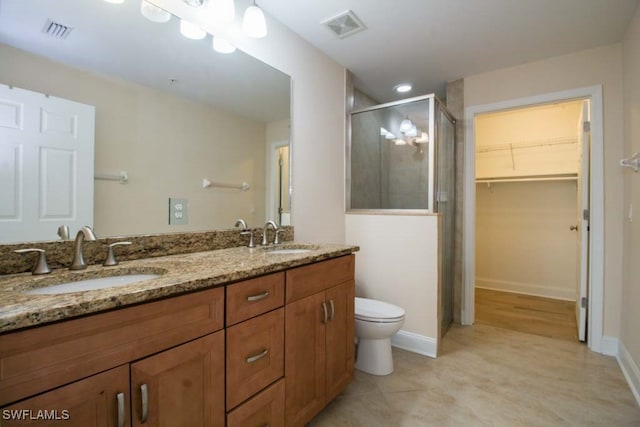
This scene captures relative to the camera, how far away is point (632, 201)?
1.96 m

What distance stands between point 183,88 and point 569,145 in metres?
4.09

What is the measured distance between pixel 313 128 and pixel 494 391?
84.3 inches

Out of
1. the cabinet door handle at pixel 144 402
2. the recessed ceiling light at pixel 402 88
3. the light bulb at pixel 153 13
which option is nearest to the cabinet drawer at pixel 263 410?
the cabinet door handle at pixel 144 402

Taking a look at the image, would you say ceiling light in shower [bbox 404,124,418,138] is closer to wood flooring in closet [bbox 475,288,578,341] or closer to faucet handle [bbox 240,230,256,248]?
faucet handle [bbox 240,230,256,248]

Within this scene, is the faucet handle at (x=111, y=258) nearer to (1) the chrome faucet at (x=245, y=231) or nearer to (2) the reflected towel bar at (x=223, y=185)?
(2) the reflected towel bar at (x=223, y=185)

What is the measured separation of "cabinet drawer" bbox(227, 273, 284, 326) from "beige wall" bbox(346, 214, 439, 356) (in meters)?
1.39

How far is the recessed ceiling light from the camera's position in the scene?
3.10 meters

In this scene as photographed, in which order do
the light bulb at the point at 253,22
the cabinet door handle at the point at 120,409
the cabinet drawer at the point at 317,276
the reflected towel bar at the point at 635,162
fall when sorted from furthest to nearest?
1. the reflected towel bar at the point at 635,162
2. the light bulb at the point at 253,22
3. the cabinet drawer at the point at 317,276
4. the cabinet door handle at the point at 120,409

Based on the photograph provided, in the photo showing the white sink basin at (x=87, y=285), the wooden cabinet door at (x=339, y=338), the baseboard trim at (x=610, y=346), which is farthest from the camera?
the baseboard trim at (x=610, y=346)

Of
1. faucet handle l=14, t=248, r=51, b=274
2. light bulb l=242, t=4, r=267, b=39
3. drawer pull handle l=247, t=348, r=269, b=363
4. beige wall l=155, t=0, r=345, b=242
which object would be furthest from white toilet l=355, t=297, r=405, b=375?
light bulb l=242, t=4, r=267, b=39

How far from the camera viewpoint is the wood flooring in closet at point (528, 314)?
2.73 m

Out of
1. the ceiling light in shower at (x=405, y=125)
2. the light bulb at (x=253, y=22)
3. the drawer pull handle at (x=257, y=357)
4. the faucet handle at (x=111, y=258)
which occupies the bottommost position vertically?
the drawer pull handle at (x=257, y=357)

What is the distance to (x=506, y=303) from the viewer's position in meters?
3.47

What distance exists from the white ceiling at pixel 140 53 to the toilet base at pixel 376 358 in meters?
1.68
